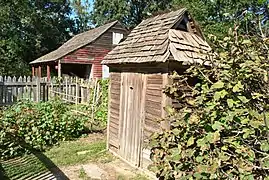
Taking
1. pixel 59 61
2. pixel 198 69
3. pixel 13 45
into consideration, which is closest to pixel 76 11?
pixel 13 45

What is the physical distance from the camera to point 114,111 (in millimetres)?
7980

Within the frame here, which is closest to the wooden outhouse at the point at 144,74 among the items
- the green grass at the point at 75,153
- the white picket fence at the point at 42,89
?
the green grass at the point at 75,153

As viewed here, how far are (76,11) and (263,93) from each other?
5217 centimetres

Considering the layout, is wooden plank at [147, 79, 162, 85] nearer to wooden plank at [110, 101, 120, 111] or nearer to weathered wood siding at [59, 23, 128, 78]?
wooden plank at [110, 101, 120, 111]

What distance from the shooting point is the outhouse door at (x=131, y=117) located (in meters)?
6.74

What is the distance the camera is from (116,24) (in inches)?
1056

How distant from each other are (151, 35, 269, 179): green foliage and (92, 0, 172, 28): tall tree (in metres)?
42.1

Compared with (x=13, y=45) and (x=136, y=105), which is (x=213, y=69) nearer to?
(x=136, y=105)

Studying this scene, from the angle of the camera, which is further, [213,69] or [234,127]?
[213,69]

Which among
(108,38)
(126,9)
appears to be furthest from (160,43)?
(126,9)

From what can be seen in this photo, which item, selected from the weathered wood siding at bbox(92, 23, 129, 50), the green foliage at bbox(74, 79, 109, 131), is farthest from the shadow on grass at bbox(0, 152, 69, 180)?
the weathered wood siding at bbox(92, 23, 129, 50)

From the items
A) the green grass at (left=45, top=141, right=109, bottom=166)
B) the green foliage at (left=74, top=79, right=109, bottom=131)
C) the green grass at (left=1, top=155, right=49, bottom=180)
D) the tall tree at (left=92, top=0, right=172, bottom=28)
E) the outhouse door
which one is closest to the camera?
the green grass at (left=1, top=155, right=49, bottom=180)

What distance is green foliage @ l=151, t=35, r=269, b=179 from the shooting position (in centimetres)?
217

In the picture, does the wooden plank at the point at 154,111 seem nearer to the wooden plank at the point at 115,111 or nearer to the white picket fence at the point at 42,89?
the wooden plank at the point at 115,111
